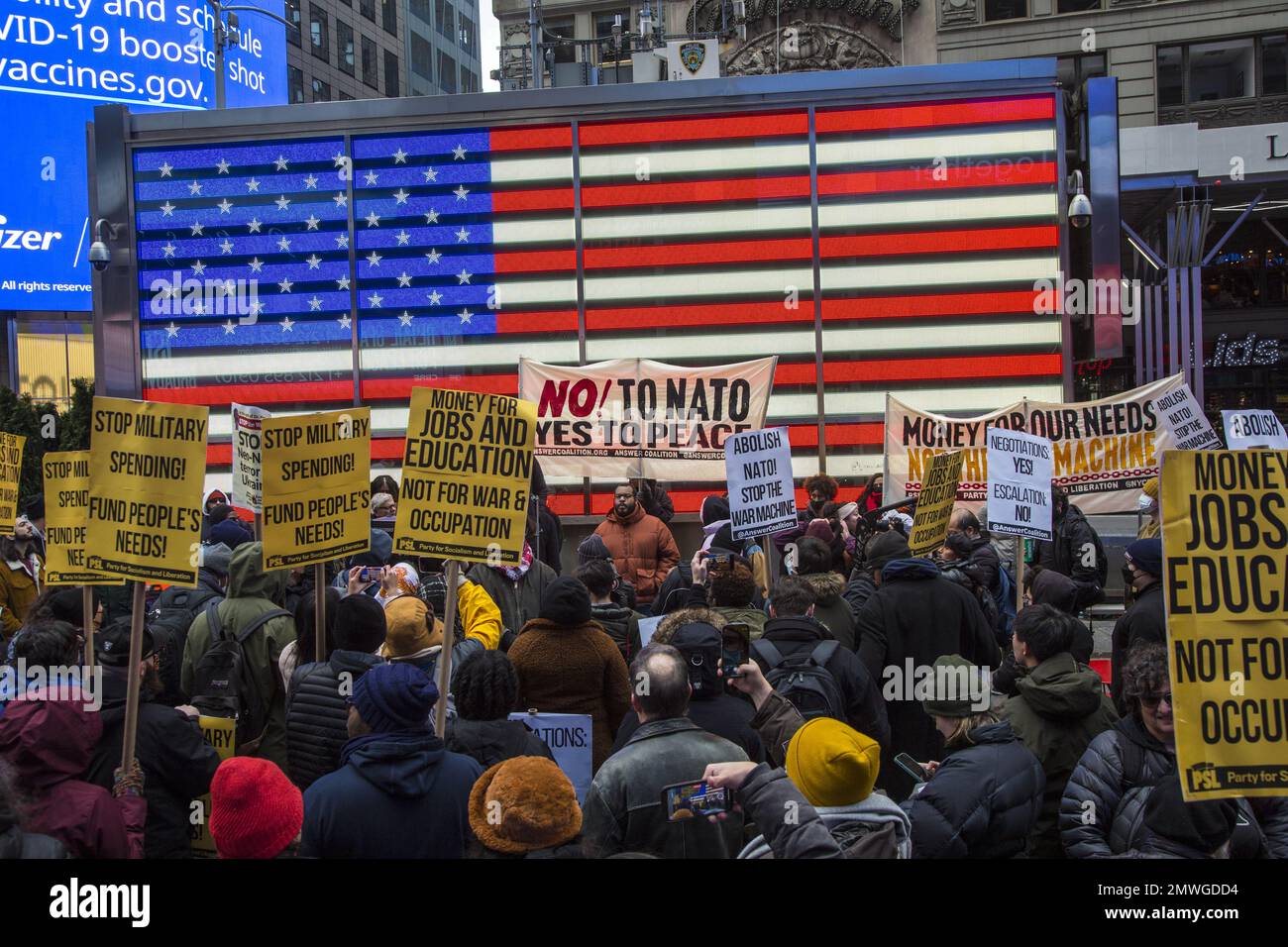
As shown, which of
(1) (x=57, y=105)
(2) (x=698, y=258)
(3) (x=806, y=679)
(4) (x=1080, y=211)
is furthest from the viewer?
→ (1) (x=57, y=105)

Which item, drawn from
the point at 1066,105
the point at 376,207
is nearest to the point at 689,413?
the point at 376,207

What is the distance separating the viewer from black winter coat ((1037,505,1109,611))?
8.71 m

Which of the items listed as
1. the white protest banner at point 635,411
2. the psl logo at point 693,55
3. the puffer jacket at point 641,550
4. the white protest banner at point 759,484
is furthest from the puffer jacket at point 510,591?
the psl logo at point 693,55

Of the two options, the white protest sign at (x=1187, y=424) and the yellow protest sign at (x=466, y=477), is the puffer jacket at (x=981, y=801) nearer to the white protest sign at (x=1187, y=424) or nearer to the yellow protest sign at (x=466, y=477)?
the yellow protest sign at (x=466, y=477)

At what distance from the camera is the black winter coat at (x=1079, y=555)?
8711mm

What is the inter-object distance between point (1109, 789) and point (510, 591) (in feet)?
15.5

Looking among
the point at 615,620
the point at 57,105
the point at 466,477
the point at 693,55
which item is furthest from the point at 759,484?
the point at 57,105

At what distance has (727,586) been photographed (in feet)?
21.5

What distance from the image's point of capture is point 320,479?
20.9ft

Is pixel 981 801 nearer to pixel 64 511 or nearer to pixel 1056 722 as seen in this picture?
pixel 1056 722

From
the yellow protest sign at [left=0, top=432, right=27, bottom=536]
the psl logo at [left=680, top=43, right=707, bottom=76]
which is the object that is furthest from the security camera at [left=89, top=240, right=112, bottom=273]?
the psl logo at [left=680, top=43, right=707, bottom=76]

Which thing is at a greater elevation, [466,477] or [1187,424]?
[1187,424]
